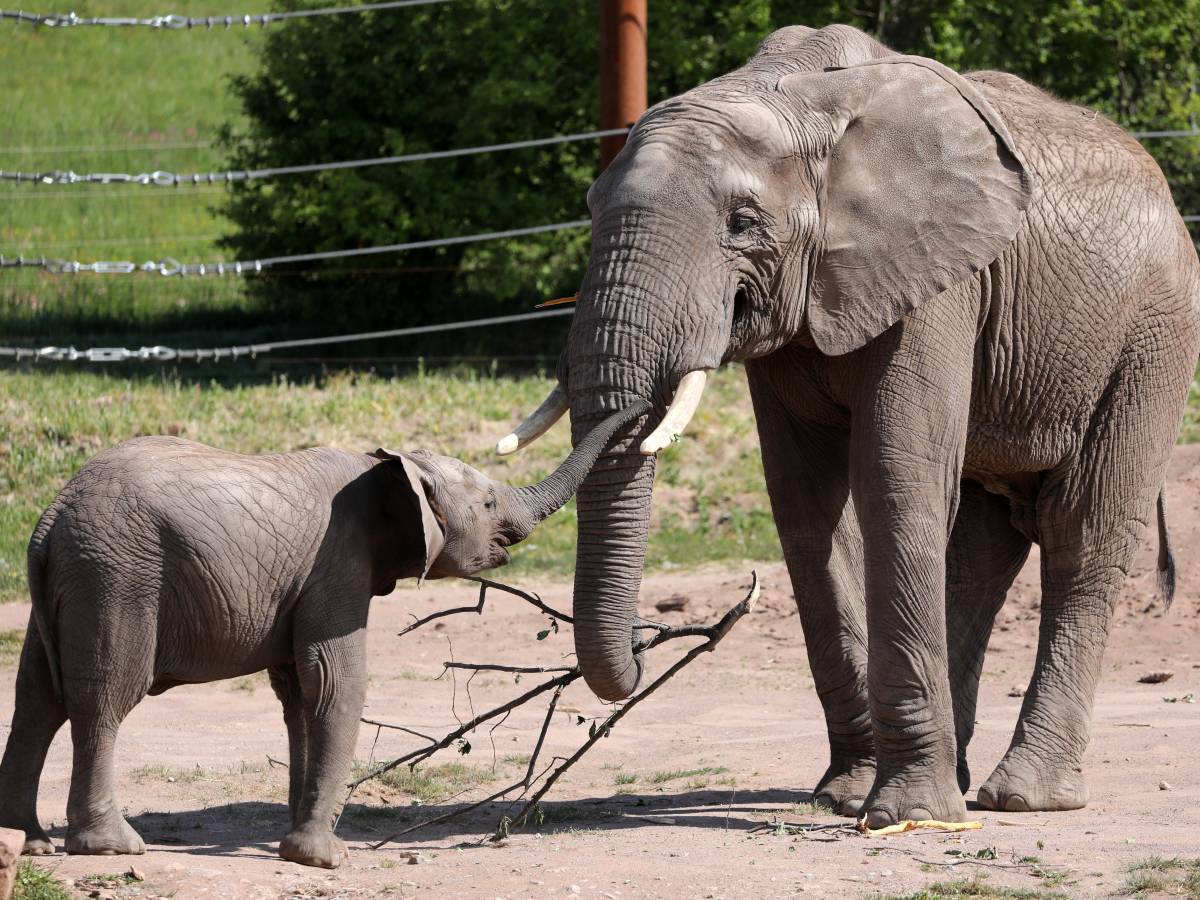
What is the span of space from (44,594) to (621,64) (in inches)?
409

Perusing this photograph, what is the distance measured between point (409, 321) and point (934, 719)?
1505 centimetres

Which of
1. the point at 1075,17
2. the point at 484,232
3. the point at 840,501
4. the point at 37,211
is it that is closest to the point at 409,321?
the point at 484,232

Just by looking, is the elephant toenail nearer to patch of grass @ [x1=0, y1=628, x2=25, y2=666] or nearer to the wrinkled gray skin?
the wrinkled gray skin

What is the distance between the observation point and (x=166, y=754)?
27.8ft

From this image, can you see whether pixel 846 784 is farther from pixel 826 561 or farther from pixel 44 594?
pixel 44 594

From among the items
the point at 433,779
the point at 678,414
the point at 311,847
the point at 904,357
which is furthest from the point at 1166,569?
the point at 311,847

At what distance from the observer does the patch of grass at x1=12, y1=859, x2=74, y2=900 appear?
18.0 ft

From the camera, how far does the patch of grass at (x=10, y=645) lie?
10.6m

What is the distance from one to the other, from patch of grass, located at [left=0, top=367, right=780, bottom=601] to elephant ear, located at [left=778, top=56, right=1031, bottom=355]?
6475 millimetres

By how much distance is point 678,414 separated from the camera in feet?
19.3

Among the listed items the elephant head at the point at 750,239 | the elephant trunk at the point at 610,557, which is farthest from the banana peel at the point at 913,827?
the elephant trunk at the point at 610,557

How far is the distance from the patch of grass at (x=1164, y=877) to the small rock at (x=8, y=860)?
11.2 ft

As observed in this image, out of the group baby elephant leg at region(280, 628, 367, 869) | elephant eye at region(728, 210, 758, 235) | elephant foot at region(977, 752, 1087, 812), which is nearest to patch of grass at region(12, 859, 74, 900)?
baby elephant leg at region(280, 628, 367, 869)

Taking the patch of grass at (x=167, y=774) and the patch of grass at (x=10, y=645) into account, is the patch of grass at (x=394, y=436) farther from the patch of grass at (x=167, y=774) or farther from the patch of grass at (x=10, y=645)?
the patch of grass at (x=167, y=774)
